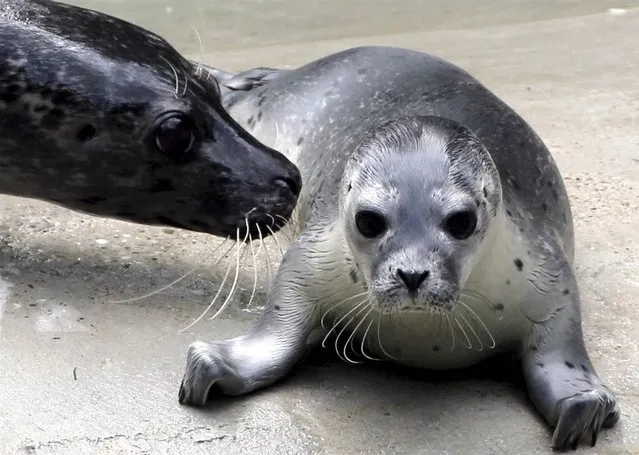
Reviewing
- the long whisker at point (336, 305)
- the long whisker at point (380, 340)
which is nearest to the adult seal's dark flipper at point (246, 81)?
the long whisker at point (336, 305)

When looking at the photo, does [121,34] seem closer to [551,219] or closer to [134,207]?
[134,207]

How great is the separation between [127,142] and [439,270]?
1.31 m

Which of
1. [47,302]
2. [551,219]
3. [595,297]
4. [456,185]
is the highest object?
[456,185]

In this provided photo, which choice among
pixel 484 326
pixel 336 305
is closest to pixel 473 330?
pixel 484 326

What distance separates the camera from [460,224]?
107 inches

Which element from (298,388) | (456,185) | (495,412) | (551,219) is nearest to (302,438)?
(298,388)

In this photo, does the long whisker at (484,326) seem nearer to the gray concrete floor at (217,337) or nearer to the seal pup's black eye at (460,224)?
the gray concrete floor at (217,337)

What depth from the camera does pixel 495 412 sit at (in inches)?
115

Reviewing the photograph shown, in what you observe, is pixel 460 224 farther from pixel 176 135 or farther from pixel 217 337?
pixel 176 135

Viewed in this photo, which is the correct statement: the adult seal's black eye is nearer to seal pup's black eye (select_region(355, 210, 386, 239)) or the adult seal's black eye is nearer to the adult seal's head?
the adult seal's head

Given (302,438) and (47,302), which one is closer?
(302,438)

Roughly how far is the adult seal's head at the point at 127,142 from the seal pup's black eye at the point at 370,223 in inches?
29.2

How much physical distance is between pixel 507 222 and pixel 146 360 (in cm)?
105

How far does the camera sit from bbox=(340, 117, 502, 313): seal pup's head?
103 inches
